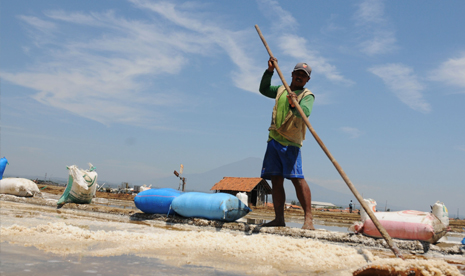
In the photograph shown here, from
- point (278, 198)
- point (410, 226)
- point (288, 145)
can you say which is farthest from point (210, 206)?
point (410, 226)

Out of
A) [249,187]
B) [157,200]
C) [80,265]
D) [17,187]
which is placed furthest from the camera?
[249,187]

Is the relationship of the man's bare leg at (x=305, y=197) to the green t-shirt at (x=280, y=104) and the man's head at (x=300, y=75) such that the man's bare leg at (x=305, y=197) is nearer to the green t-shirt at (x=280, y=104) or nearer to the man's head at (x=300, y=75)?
the green t-shirt at (x=280, y=104)

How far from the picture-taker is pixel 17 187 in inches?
Answer: 297

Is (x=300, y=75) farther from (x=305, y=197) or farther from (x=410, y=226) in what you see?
(x=410, y=226)

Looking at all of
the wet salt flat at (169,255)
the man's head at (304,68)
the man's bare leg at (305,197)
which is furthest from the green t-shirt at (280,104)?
the wet salt flat at (169,255)

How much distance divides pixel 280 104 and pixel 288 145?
0.51 m

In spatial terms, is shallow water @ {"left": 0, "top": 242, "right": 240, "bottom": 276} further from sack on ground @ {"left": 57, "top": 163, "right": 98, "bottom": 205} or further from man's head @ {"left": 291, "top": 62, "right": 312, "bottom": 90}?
sack on ground @ {"left": 57, "top": 163, "right": 98, "bottom": 205}

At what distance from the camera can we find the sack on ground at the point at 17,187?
7566 millimetres

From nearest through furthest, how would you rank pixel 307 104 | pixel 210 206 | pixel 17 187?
pixel 307 104 < pixel 210 206 < pixel 17 187

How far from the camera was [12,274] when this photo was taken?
1480 millimetres

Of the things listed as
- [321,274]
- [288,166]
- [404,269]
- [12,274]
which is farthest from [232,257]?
[288,166]

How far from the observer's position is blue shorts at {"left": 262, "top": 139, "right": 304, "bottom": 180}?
3.72 metres

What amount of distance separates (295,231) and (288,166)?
2.30 feet

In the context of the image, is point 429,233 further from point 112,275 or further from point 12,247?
point 12,247
